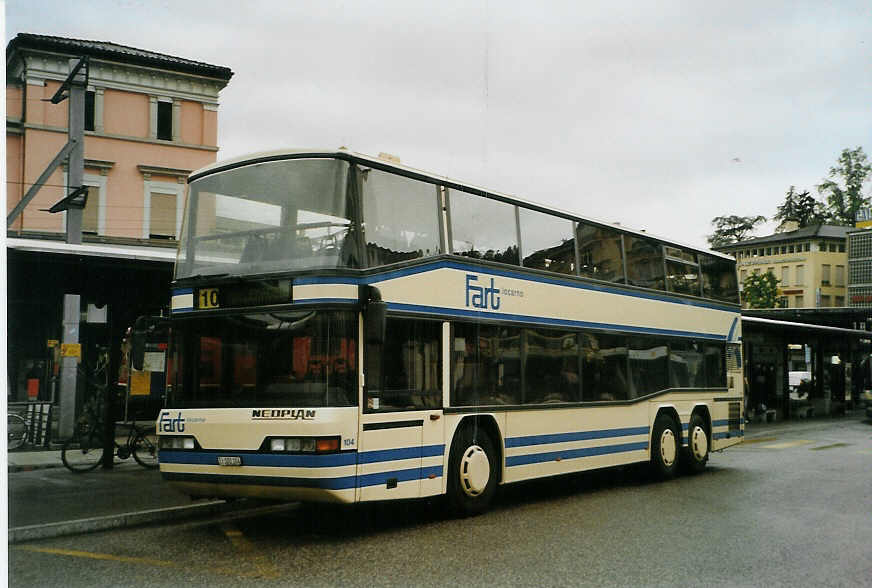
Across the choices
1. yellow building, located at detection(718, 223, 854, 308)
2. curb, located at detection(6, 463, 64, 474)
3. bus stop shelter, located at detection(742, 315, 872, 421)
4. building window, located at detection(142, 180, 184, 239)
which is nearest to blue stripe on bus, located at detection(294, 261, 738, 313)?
curb, located at detection(6, 463, 64, 474)

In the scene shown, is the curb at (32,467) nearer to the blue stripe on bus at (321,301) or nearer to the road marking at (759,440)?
the blue stripe on bus at (321,301)

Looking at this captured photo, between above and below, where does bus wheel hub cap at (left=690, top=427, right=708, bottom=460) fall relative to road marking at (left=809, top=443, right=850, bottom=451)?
above

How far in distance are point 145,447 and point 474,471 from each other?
24.0 feet

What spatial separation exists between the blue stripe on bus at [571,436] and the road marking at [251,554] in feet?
11.7

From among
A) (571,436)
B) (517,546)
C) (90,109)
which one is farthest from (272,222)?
(90,109)

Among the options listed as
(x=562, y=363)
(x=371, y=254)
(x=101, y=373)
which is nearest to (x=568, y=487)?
(x=562, y=363)

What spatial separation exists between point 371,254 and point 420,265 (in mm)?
882

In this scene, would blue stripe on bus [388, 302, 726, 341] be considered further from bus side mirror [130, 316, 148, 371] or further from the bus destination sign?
bus side mirror [130, 316, 148, 371]

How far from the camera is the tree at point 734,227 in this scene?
98.8 m

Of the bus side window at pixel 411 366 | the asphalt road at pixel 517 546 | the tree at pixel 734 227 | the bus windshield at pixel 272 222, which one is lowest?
the asphalt road at pixel 517 546

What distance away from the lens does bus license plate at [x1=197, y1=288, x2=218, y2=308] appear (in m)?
9.77

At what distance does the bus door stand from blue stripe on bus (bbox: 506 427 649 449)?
5.58ft

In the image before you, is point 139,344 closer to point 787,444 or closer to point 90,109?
point 787,444

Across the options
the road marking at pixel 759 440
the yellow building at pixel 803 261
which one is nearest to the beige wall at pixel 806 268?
the yellow building at pixel 803 261
